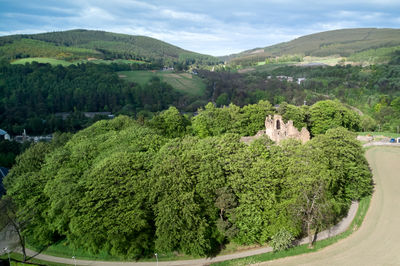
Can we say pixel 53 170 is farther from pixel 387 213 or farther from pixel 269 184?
pixel 387 213

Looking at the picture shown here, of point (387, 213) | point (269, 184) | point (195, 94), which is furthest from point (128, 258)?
point (195, 94)

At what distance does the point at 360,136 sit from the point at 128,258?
4955 centimetres

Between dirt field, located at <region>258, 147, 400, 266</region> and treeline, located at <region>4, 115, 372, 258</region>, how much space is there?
2.28 meters

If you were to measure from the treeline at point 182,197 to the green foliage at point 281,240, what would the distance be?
322 millimetres

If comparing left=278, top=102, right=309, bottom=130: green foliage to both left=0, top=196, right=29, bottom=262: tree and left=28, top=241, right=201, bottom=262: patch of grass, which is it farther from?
left=0, top=196, right=29, bottom=262: tree

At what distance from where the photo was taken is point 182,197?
938 inches

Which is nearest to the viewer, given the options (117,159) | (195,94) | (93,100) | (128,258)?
(128,258)

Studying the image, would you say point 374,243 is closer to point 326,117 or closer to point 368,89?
point 326,117

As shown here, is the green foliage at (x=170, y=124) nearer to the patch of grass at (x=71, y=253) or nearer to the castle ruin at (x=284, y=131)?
the castle ruin at (x=284, y=131)

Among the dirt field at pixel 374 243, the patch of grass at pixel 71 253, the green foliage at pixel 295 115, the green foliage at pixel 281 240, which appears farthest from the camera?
the green foliage at pixel 295 115

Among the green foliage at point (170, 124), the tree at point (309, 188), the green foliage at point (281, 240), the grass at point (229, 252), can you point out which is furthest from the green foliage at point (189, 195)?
the green foliage at point (170, 124)

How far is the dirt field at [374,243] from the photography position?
23.6m

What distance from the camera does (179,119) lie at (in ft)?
170

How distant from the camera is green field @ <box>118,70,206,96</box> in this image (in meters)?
128
